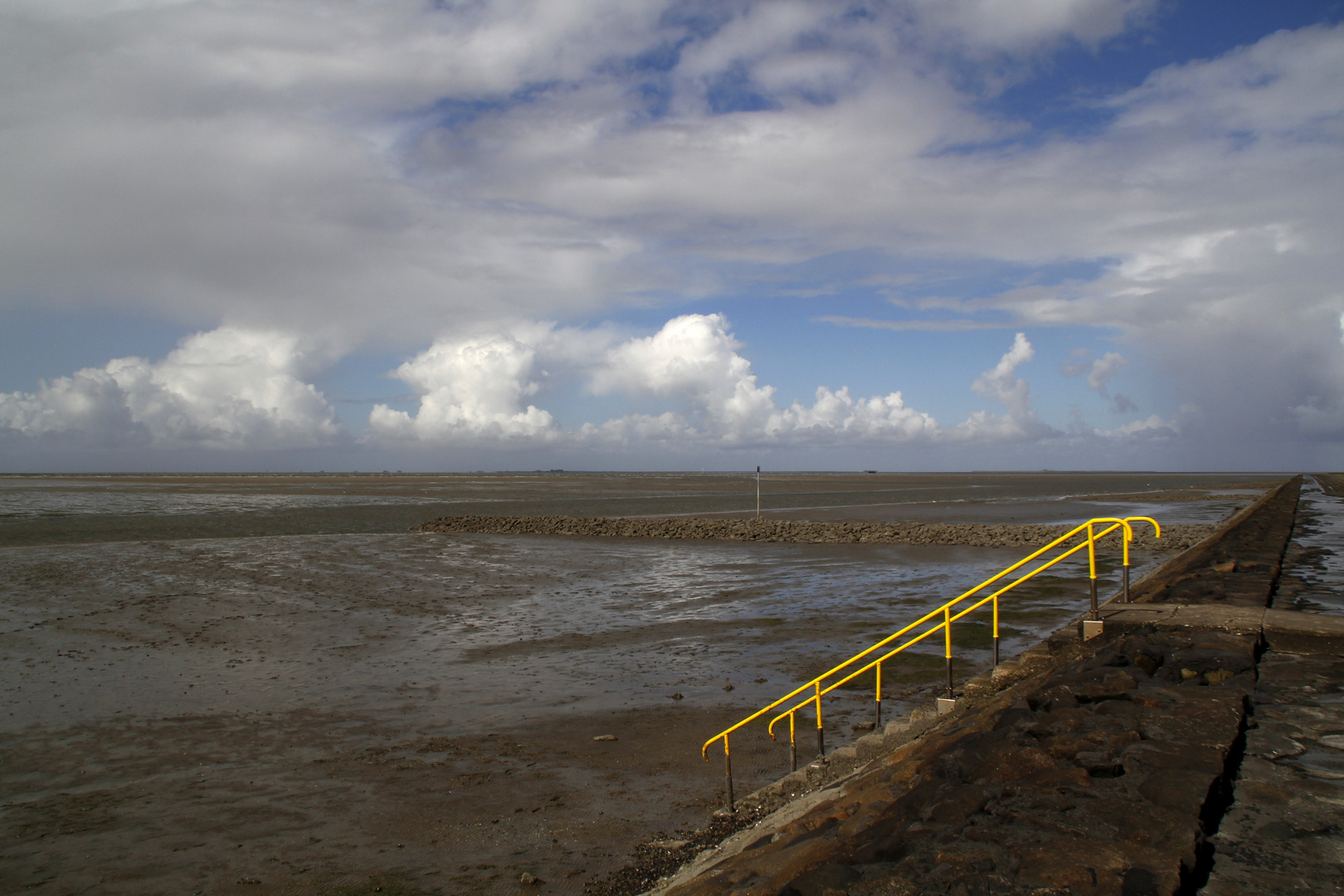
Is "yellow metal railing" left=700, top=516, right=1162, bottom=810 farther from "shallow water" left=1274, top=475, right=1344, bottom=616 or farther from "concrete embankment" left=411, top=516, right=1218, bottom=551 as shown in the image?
"concrete embankment" left=411, top=516, right=1218, bottom=551

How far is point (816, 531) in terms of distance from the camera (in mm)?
34688

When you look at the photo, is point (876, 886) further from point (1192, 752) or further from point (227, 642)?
point (227, 642)

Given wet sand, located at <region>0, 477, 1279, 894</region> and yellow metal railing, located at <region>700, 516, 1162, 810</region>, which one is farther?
yellow metal railing, located at <region>700, 516, 1162, 810</region>

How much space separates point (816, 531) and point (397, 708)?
26.4 metres

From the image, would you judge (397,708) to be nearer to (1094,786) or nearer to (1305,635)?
(1094,786)

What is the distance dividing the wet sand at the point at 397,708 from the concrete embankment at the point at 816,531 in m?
8.36

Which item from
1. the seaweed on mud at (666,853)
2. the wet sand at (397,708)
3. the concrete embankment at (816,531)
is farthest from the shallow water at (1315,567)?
the seaweed on mud at (666,853)

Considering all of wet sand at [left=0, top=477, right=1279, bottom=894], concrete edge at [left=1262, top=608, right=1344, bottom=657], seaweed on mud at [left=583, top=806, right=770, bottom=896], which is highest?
concrete edge at [left=1262, top=608, right=1344, bottom=657]

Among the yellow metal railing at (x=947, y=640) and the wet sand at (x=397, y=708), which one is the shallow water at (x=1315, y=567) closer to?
the wet sand at (x=397, y=708)

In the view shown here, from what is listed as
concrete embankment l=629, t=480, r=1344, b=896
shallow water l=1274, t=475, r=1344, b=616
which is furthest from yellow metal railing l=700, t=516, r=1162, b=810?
shallow water l=1274, t=475, r=1344, b=616

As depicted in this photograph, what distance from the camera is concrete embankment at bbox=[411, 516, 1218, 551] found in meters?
29.8

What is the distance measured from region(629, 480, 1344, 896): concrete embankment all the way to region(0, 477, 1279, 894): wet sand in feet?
6.05

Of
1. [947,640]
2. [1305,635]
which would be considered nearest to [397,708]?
[947,640]

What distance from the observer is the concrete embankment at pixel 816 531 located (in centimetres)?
2975
